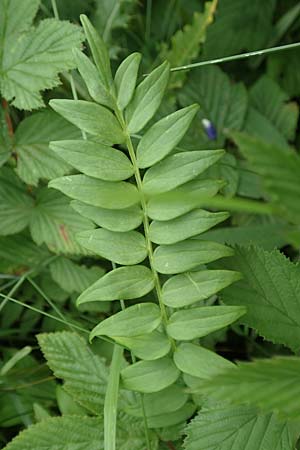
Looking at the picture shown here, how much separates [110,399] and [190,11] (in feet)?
3.68

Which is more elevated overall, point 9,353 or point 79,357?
point 79,357

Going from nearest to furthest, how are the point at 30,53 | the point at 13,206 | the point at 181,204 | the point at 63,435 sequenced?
the point at 181,204, the point at 63,435, the point at 30,53, the point at 13,206

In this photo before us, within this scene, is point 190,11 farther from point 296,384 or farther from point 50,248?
point 296,384

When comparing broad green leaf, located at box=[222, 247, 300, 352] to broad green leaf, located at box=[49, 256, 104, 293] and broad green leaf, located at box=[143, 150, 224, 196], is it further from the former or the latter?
broad green leaf, located at box=[49, 256, 104, 293]

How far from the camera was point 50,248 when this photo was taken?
130 centimetres

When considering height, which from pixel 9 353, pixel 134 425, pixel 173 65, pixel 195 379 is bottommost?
pixel 9 353

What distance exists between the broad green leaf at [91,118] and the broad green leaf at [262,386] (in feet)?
1.24

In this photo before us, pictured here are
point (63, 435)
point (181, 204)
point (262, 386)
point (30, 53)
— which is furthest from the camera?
point (30, 53)

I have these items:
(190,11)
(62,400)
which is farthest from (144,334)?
(190,11)

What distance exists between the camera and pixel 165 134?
2.87 ft

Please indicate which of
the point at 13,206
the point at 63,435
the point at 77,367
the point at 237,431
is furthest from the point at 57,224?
the point at 237,431

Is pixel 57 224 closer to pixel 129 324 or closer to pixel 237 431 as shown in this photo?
pixel 129 324

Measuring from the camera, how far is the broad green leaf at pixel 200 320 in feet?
2.77

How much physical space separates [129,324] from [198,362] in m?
0.10
